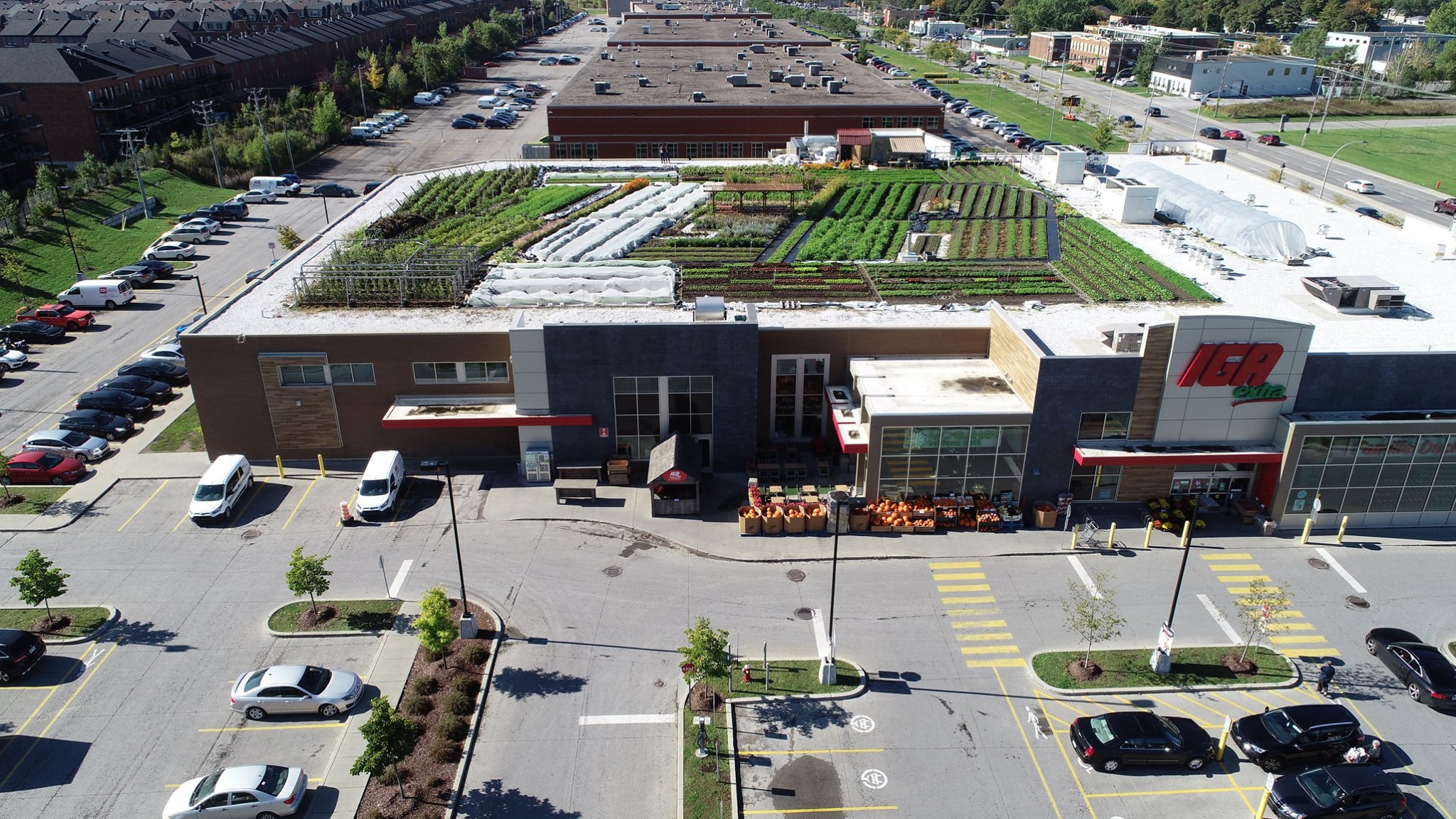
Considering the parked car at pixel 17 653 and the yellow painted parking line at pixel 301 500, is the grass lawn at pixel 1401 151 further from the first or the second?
the parked car at pixel 17 653

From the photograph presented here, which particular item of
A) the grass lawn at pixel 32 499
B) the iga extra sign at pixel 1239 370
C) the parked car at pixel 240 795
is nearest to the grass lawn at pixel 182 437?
the grass lawn at pixel 32 499

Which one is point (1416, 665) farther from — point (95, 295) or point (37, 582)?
point (95, 295)

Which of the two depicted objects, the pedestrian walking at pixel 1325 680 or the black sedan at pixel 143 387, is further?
the black sedan at pixel 143 387

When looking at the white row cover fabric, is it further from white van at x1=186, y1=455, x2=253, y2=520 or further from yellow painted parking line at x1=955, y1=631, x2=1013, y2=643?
white van at x1=186, y1=455, x2=253, y2=520

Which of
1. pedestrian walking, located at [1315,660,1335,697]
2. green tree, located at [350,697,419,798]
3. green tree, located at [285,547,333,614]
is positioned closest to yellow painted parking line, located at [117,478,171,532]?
green tree, located at [285,547,333,614]

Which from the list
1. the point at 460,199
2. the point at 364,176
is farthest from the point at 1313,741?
the point at 364,176

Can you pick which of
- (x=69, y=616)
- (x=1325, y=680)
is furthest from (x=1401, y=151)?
(x=69, y=616)
